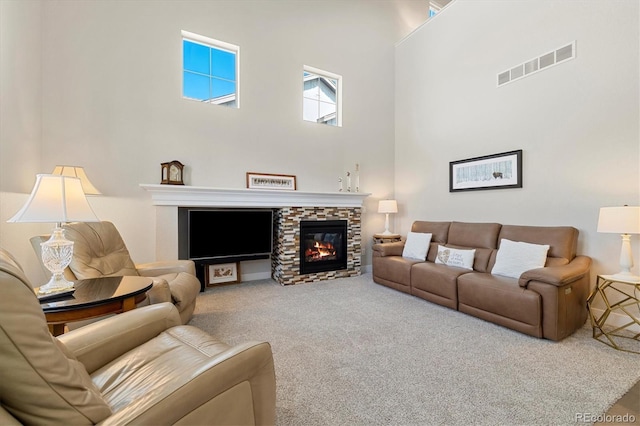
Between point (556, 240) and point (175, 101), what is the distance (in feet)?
15.8

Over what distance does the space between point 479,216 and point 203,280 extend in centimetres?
400

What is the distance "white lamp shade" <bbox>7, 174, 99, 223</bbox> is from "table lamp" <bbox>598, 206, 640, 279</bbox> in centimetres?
392

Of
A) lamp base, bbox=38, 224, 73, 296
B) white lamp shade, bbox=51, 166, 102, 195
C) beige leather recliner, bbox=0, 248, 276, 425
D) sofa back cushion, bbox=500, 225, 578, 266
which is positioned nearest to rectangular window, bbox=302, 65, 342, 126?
white lamp shade, bbox=51, 166, 102, 195

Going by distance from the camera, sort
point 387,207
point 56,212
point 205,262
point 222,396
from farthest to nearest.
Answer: point 387,207 < point 205,262 < point 56,212 < point 222,396

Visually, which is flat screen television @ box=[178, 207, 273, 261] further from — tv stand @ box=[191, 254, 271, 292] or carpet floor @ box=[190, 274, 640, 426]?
carpet floor @ box=[190, 274, 640, 426]

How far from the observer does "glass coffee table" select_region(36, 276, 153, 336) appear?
5.00 feet

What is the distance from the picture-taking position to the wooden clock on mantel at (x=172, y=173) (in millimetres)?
3646

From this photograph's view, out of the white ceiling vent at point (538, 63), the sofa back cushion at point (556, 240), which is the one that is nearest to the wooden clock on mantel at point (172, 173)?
the sofa back cushion at point (556, 240)

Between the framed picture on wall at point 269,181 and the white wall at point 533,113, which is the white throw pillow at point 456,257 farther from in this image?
the framed picture on wall at point 269,181

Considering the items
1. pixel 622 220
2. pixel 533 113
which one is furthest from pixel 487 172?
pixel 622 220

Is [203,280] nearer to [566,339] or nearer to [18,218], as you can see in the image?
[18,218]

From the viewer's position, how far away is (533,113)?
136 inches

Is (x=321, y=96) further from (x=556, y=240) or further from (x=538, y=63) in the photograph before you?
(x=556, y=240)

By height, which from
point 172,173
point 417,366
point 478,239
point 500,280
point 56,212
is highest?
point 172,173
